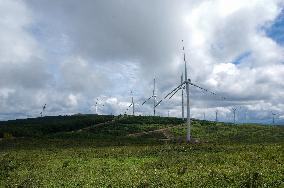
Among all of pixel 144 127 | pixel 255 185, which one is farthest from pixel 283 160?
pixel 144 127

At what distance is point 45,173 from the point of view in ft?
142

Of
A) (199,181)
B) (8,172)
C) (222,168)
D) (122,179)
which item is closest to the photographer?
(199,181)

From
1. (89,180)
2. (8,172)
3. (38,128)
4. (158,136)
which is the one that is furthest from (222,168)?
(38,128)

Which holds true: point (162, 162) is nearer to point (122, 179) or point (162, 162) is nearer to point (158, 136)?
point (122, 179)

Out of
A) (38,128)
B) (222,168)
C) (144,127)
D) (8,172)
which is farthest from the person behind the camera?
(38,128)

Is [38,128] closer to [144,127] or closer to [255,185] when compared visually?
[144,127]

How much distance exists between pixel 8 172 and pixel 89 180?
1461 cm

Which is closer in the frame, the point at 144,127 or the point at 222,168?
the point at 222,168

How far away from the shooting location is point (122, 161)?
175 ft

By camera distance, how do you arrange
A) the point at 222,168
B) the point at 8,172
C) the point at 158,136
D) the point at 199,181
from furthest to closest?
the point at 158,136 < the point at 8,172 < the point at 222,168 < the point at 199,181

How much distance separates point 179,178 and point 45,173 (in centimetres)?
1504

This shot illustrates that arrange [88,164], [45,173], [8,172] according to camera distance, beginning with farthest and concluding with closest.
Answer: [88,164] → [8,172] → [45,173]

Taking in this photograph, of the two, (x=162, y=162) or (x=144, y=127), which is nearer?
(x=162, y=162)

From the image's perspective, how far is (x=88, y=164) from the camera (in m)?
50.5
